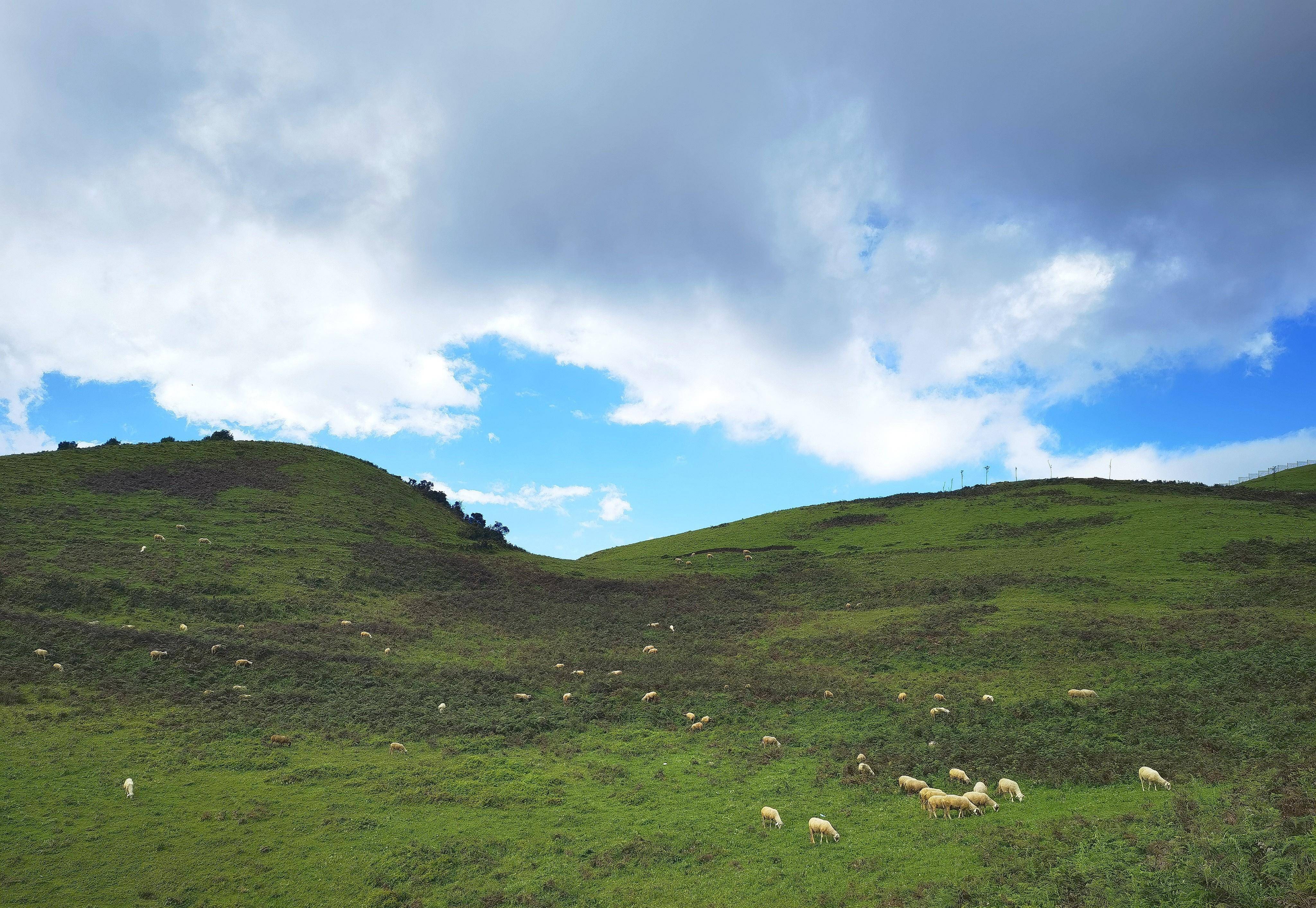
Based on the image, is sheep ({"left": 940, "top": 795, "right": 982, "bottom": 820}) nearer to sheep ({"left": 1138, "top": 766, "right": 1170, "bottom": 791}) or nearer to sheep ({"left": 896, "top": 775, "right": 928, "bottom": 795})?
sheep ({"left": 896, "top": 775, "right": 928, "bottom": 795})

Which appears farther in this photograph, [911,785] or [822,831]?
[911,785]

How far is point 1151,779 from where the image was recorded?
64.2ft

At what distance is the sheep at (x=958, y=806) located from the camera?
18594mm

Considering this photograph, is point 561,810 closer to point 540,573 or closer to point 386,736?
point 386,736

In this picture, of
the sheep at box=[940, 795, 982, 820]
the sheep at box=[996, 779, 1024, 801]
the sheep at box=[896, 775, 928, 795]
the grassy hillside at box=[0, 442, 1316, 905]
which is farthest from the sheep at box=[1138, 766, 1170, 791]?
the sheep at box=[896, 775, 928, 795]

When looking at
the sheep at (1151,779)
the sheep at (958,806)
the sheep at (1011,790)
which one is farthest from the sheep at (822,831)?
the sheep at (1151,779)

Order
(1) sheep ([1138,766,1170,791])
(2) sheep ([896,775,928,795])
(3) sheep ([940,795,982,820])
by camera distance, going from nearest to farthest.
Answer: (3) sheep ([940,795,982,820]) < (1) sheep ([1138,766,1170,791]) < (2) sheep ([896,775,928,795])

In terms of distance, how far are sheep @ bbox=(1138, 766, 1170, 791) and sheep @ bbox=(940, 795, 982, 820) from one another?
5.21 metres

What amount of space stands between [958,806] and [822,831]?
12.9ft

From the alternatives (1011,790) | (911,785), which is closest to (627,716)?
(911,785)

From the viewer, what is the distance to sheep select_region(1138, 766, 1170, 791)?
19312 millimetres

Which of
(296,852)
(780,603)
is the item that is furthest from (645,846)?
(780,603)

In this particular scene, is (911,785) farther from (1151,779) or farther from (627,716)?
(627,716)

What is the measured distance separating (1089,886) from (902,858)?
14.1 feet
